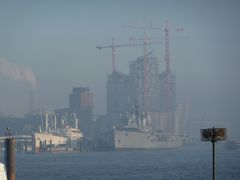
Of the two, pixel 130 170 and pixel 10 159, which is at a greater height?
pixel 10 159

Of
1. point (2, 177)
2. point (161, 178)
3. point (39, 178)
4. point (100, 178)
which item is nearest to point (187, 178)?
point (161, 178)

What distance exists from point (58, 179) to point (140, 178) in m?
7.82

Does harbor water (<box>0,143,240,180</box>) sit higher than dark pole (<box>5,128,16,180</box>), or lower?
lower

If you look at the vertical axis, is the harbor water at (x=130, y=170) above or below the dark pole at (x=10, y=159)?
below

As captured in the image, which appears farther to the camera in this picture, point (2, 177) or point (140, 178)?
point (140, 178)

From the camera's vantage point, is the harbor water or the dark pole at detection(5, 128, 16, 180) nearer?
the dark pole at detection(5, 128, 16, 180)

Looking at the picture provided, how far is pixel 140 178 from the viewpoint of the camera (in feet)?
262

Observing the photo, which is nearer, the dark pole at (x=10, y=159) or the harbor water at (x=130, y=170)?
the dark pole at (x=10, y=159)

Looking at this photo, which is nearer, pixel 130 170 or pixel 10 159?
pixel 10 159

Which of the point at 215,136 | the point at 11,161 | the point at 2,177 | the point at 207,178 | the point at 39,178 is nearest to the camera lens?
the point at 2,177

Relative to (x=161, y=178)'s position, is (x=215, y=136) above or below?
above

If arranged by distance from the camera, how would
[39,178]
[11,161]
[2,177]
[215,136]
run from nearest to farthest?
[2,177] < [215,136] < [11,161] < [39,178]

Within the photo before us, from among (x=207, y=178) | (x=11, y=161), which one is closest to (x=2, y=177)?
(x=11, y=161)

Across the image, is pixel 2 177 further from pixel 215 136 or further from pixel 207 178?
pixel 207 178
